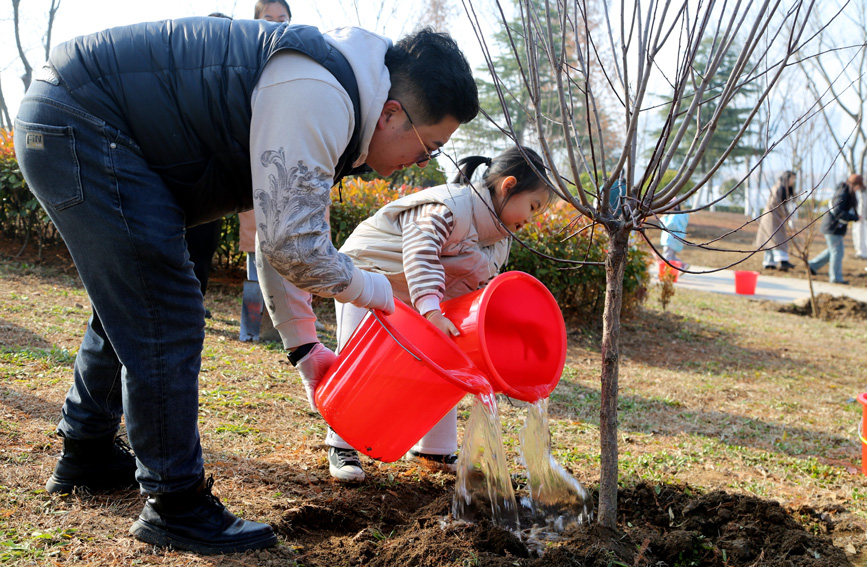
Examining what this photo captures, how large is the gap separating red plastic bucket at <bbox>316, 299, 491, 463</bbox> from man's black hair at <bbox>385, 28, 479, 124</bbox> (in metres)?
0.57

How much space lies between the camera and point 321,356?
212 centimetres

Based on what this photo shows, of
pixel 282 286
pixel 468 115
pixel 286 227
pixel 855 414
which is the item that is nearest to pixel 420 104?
pixel 468 115

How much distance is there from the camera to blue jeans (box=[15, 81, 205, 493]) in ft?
5.17

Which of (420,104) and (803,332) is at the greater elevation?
(420,104)


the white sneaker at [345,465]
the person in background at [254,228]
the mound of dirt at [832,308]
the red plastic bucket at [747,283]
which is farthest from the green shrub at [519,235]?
the red plastic bucket at [747,283]

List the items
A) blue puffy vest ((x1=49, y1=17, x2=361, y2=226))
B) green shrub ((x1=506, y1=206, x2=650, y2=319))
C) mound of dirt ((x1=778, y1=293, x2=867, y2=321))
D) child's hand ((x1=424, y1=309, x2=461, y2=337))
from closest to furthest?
1. blue puffy vest ((x1=49, y1=17, x2=361, y2=226))
2. child's hand ((x1=424, y1=309, x2=461, y2=337))
3. green shrub ((x1=506, y1=206, x2=650, y2=319))
4. mound of dirt ((x1=778, y1=293, x2=867, y2=321))

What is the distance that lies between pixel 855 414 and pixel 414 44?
3875 millimetres

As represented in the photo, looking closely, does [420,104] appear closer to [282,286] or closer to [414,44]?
[414,44]

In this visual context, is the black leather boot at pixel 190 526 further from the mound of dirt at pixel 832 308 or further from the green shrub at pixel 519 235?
the mound of dirt at pixel 832 308

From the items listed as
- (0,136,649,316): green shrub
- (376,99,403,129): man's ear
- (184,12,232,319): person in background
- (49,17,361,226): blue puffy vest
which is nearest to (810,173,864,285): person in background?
(0,136,649,316): green shrub

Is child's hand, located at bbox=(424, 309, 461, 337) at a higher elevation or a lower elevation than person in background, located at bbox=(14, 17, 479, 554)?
lower

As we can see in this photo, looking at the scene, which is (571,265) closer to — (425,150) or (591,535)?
(591,535)

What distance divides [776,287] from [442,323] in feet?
32.3

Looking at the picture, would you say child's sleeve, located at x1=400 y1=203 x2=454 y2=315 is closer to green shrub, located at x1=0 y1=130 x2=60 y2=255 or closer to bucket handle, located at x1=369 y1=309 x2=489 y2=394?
bucket handle, located at x1=369 y1=309 x2=489 y2=394
